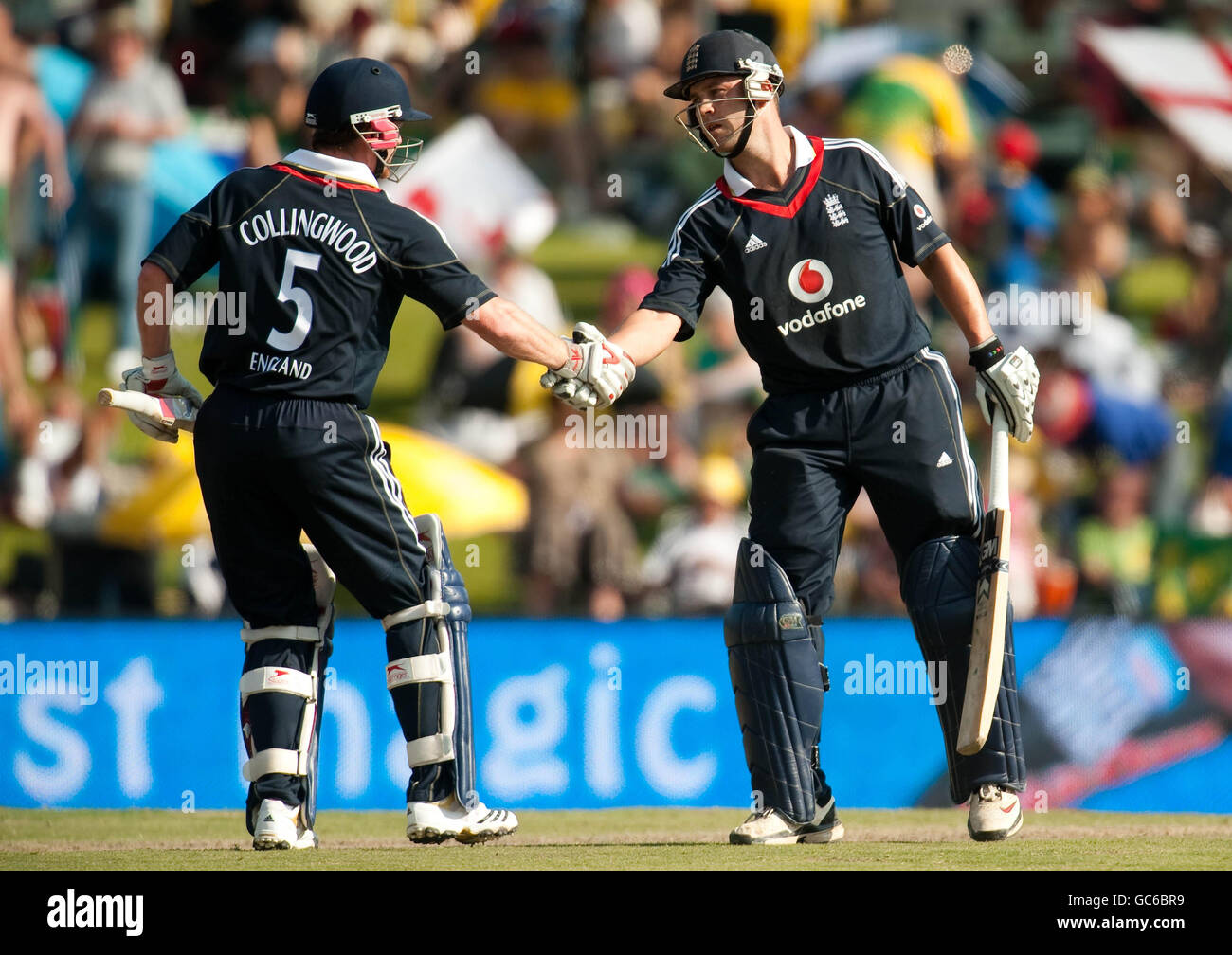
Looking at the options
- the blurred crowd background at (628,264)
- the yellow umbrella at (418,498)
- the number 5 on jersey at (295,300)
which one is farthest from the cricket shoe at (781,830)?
the yellow umbrella at (418,498)

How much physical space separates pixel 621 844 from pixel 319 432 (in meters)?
1.61

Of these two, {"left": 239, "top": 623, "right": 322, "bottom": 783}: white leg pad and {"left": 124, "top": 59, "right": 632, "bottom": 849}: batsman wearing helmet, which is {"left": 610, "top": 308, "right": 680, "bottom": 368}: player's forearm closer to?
{"left": 124, "top": 59, "right": 632, "bottom": 849}: batsman wearing helmet

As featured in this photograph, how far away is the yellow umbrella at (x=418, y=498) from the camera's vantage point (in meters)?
8.99

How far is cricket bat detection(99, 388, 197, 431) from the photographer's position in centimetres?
557

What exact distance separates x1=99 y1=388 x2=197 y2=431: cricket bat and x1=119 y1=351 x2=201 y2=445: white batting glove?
0.9 inches

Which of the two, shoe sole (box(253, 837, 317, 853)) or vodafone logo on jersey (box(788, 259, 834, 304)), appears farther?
vodafone logo on jersey (box(788, 259, 834, 304))

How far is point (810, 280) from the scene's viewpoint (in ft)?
18.5

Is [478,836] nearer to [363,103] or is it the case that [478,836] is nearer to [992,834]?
[992,834]

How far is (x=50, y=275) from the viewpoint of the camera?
11859mm

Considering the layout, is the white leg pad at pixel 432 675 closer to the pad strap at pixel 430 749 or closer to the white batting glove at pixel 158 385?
the pad strap at pixel 430 749

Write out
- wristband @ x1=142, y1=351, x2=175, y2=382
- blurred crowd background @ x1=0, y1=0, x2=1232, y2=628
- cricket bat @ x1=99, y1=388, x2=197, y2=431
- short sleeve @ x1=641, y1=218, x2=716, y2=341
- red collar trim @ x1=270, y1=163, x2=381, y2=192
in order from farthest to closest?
blurred crowd background @ x1=0, y1=0, x2=1232, y2=628
short sleeve @ x1=641, y1=218, x2=716, y2=341
wristband @ x1=142, y1=351, x2=175, y2=382
cricket bat @ x1=99, y1=388, x2=197, y2=431
red collar trim @ x1=270, y1=163, x2=381, y2=192

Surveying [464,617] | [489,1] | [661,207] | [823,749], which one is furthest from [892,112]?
[464,617]

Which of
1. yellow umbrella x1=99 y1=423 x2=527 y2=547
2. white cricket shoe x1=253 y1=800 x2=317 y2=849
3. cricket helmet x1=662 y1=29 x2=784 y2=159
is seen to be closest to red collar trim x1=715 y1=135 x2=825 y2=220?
cricket helmet x1=662 y1=29 x2=784 y2=159

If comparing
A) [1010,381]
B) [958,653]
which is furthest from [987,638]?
[1010,381]
